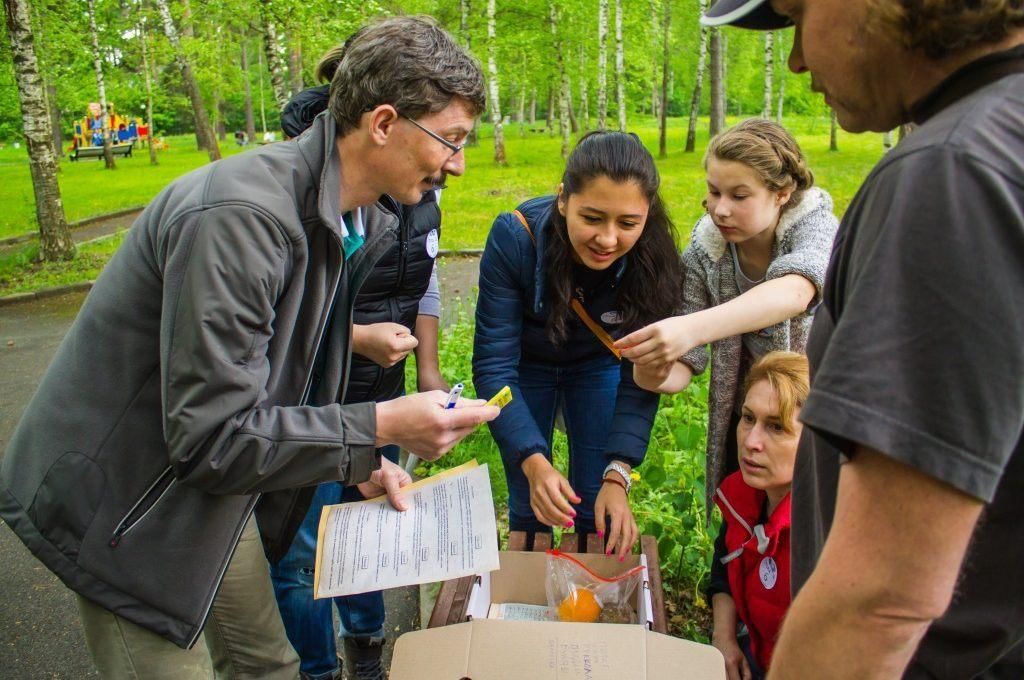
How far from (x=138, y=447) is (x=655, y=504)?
2606mm

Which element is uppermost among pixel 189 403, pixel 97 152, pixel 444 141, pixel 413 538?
pixel 97 152

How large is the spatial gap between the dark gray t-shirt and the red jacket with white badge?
1.36 meters

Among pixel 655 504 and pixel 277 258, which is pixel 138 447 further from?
pixel 655 504

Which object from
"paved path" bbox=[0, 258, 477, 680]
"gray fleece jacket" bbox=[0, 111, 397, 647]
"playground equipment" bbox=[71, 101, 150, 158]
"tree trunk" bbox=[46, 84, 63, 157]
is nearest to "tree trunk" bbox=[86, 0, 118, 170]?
"tree trunk" bbox=[46, 84, 63, 157]

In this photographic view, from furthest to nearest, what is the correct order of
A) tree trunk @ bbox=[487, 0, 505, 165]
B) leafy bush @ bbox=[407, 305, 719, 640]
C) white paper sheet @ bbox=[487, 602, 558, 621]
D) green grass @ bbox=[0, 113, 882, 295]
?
tree trunk @ bbox=[487, 0, 505, 165], green grass @ bbox=[0, 113, 882, 295], leafy bush @ bbox=[407, 305, 719, 640], white paper sheet @ bbox=[487, 602, 558, 621]

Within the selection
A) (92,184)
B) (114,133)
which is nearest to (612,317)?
(92,184)

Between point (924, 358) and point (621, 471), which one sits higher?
point (924, 358)

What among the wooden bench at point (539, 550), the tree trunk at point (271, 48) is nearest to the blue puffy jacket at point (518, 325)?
the wooden bench at point (539, 550)

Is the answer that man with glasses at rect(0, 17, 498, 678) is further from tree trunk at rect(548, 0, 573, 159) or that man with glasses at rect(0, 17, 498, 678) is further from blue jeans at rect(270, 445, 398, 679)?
tree trunk at rect(548, 0, 573, 159)

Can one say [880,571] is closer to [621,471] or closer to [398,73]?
[398,73]

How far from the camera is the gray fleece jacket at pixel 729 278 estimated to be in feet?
7.48

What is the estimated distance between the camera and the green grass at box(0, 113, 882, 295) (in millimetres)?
10656

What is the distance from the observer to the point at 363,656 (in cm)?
263

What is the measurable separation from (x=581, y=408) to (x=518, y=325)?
1.36 feet
